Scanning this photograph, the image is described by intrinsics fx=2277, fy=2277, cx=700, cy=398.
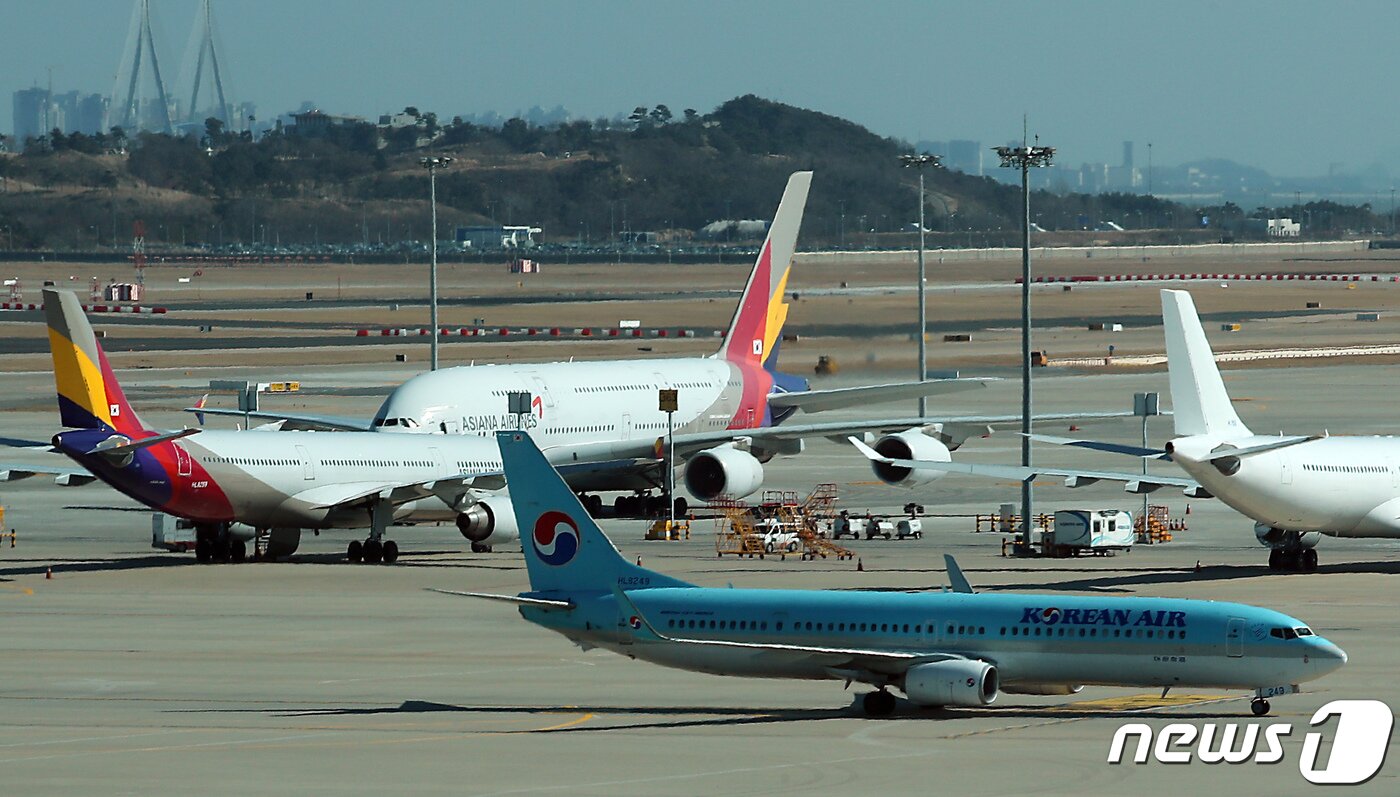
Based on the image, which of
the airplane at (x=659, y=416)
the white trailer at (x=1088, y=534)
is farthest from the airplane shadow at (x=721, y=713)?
the white trailer at (x=1088, y=534)

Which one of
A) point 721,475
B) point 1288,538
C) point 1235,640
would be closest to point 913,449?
point 721,475

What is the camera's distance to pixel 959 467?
58094mm

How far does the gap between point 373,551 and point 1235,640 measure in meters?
31.8

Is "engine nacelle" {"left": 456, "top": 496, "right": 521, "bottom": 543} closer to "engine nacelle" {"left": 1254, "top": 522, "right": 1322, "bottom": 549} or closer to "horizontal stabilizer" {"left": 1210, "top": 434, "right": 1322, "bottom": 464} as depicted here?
"horizontal stabilizer" {"left": 1210, "top": 434, "right": 1322, "bottom": 464}

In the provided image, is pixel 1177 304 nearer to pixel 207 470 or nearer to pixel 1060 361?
pixel 207 470

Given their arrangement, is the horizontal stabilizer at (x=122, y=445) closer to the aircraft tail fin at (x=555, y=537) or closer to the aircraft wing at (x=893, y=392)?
the aircraft tail fin at (x=555, y=537)

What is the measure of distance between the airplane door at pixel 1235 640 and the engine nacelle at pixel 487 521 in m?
28.7

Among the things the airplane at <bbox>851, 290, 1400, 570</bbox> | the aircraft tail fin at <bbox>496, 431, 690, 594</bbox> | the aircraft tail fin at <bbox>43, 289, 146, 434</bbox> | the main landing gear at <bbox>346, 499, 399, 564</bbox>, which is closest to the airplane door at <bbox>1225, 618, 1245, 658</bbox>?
the aircraft tail fin at <bbox>496, 431, 690, 594</bbox>

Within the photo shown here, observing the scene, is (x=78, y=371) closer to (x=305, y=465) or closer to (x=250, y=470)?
(x=250, y=470)

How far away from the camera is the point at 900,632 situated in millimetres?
37781

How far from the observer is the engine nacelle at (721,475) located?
227 ft

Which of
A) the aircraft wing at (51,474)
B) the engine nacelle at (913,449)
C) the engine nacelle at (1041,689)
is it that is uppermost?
the engine nacelle at (913,449)

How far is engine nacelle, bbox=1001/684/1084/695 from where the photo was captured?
37.4 metres

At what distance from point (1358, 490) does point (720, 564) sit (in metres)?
16.7
